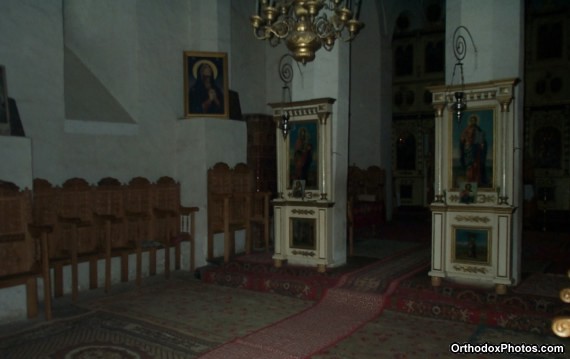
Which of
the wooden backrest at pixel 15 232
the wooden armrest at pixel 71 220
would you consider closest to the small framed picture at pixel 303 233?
the wooden armrest at pixel 71 220

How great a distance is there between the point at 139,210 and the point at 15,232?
2.23 m

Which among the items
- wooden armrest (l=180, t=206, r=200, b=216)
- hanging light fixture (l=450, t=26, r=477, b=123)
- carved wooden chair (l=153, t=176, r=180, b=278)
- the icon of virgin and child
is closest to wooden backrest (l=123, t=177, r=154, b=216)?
carved wooden chair (l=153, t=176, r=180, b=278)

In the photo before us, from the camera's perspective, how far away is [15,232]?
17.0 ft

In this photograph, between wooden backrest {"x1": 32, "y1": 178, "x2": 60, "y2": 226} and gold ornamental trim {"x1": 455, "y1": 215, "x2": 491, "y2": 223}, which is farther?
wooden backrest {"x1": 32, "y1": 178, "x2": 60, "y2": 226}

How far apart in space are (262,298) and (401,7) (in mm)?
10994

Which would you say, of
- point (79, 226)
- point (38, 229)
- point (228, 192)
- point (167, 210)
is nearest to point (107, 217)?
point (79, 226)

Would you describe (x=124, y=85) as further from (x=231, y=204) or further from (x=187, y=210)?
(x=231, y=204)

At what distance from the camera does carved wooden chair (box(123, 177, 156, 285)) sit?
6.82m

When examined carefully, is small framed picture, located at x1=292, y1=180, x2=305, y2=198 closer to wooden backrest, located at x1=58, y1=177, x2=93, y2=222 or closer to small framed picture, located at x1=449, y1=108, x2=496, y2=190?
small framed picture, located at x1=449, y1=108, x2=496, y2=190

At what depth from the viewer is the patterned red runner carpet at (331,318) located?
14.0 feet

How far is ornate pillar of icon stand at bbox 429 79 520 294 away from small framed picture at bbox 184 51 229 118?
3648mm

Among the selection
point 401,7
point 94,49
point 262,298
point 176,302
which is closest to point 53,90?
point 94,49

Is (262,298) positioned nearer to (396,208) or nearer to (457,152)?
(457,152)

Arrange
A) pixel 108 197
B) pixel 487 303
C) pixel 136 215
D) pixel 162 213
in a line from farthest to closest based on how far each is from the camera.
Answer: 1. pixel 162 213
2. pixel 108 197
3. pixel 136 215
4. pixel 487 303
